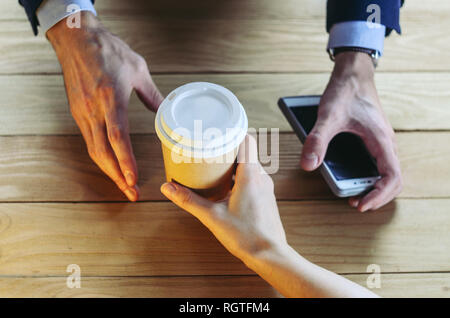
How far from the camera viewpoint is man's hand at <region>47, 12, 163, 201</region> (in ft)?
1.96

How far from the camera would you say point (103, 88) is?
23.8 inches

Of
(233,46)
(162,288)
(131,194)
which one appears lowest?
(162,288)

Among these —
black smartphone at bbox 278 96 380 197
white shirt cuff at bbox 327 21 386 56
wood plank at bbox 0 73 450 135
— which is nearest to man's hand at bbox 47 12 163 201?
wood plank at bbox 0 73 450 135

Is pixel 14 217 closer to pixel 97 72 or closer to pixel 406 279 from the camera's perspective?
pixel 97 72

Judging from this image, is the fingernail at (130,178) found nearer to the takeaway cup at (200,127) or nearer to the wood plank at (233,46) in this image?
the takeaway cup at (200,127)

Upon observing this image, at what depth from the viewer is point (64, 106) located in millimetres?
753

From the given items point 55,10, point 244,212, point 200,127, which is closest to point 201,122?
point 200,127

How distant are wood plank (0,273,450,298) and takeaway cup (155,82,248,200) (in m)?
0.21

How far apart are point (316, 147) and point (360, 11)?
30 centimetres

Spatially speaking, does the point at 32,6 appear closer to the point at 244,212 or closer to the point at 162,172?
the point at 162,172

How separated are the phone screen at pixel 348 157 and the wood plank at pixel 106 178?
0.05 metres

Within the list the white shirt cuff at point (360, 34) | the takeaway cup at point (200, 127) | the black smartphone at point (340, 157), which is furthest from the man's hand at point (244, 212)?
the white shirt cuff at point (360, 34)

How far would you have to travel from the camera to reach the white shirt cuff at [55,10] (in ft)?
2.11
